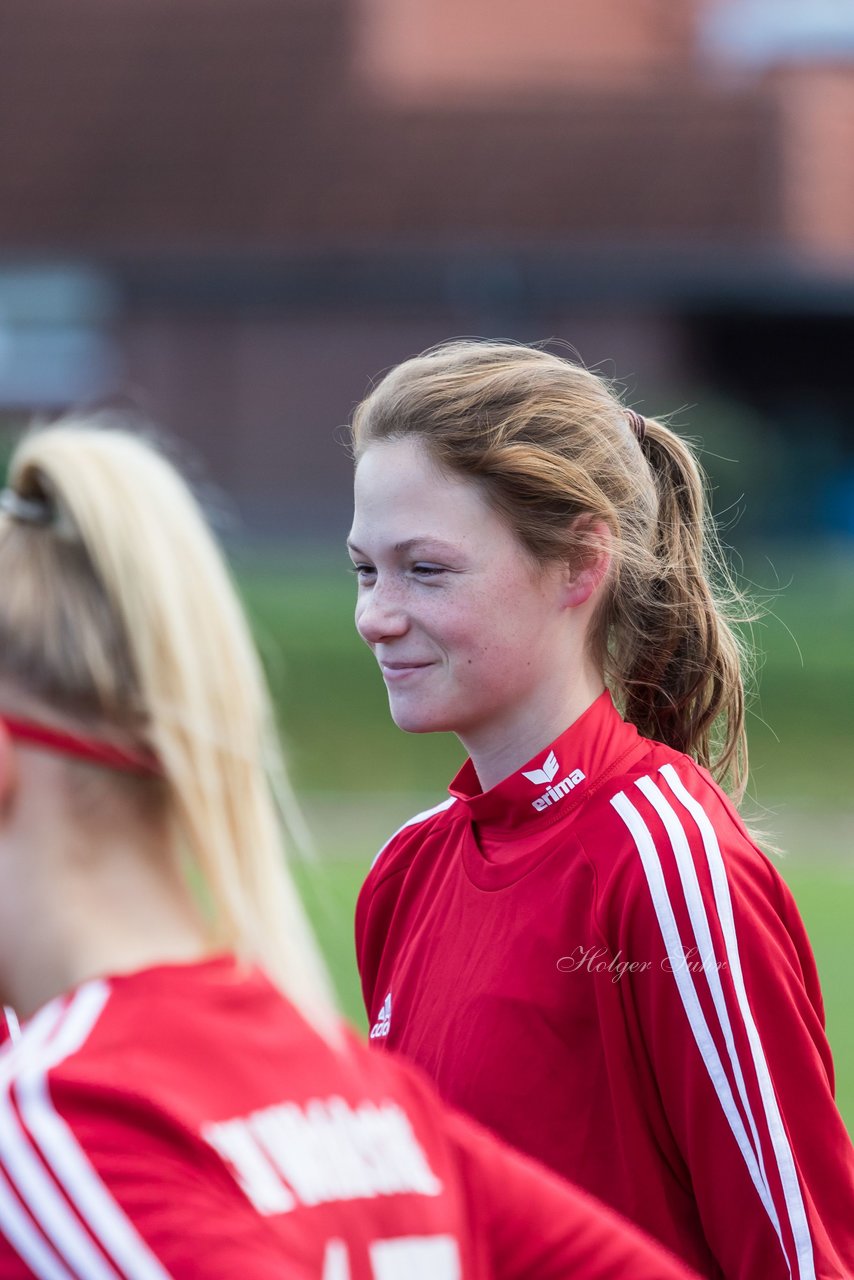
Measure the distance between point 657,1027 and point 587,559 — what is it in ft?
2.62

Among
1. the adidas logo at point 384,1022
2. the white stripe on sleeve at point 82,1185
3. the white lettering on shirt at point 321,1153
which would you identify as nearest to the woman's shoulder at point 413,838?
the adidas logo at point 384,1022

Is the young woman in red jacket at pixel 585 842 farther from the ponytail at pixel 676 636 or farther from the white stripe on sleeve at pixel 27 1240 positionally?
the white stripe on sleeve at pixel 27 1240

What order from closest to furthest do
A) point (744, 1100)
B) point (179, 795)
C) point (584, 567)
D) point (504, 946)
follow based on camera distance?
point (179, 795), point (744, 1100), point (504, 946), point (584, 567)

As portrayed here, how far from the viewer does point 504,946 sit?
249cm

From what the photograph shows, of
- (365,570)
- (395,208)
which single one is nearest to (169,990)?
(365,570)

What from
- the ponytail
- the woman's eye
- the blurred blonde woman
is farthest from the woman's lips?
the blurred blonde woman

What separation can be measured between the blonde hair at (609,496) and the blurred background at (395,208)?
20.8 meters

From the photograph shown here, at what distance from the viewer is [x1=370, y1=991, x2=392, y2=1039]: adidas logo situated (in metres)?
2.67

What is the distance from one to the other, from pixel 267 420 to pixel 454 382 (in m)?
23.5

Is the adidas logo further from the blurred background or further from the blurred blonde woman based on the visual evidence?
the blurred background

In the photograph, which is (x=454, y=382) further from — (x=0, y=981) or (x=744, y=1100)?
(x=0, y=981)

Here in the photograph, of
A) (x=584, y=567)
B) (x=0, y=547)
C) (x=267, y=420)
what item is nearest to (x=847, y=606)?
(x=267, y=420)

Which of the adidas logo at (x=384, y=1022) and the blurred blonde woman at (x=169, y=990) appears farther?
the adidas logo at (x=384, y=1022)

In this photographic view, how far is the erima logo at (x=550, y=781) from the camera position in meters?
2.62
